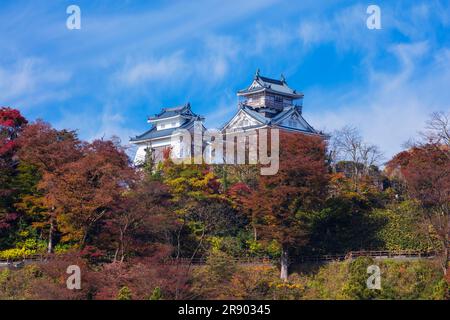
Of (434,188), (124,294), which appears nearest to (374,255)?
(434,188)

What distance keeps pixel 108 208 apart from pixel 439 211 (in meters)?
12.0

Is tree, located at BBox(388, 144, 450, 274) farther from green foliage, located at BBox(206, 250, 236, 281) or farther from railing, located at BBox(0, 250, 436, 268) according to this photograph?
green foliage, located at BBox(206, 250, 236, 281)

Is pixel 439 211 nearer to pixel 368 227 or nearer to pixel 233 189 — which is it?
pixel 368 227

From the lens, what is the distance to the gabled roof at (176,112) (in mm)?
49562

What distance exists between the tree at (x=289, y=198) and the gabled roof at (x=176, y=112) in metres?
20.0

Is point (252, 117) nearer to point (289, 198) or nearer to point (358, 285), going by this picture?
point (289, 198)

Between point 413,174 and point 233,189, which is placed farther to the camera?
point 233,189

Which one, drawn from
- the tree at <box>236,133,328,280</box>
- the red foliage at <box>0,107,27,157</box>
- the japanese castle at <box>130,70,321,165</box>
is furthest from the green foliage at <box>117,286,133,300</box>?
the japanese castle at <box>130,70,321,165</box>

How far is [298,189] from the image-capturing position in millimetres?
29109

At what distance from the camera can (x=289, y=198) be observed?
2948 centimetres

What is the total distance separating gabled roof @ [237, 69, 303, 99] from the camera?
48062 millimetres
